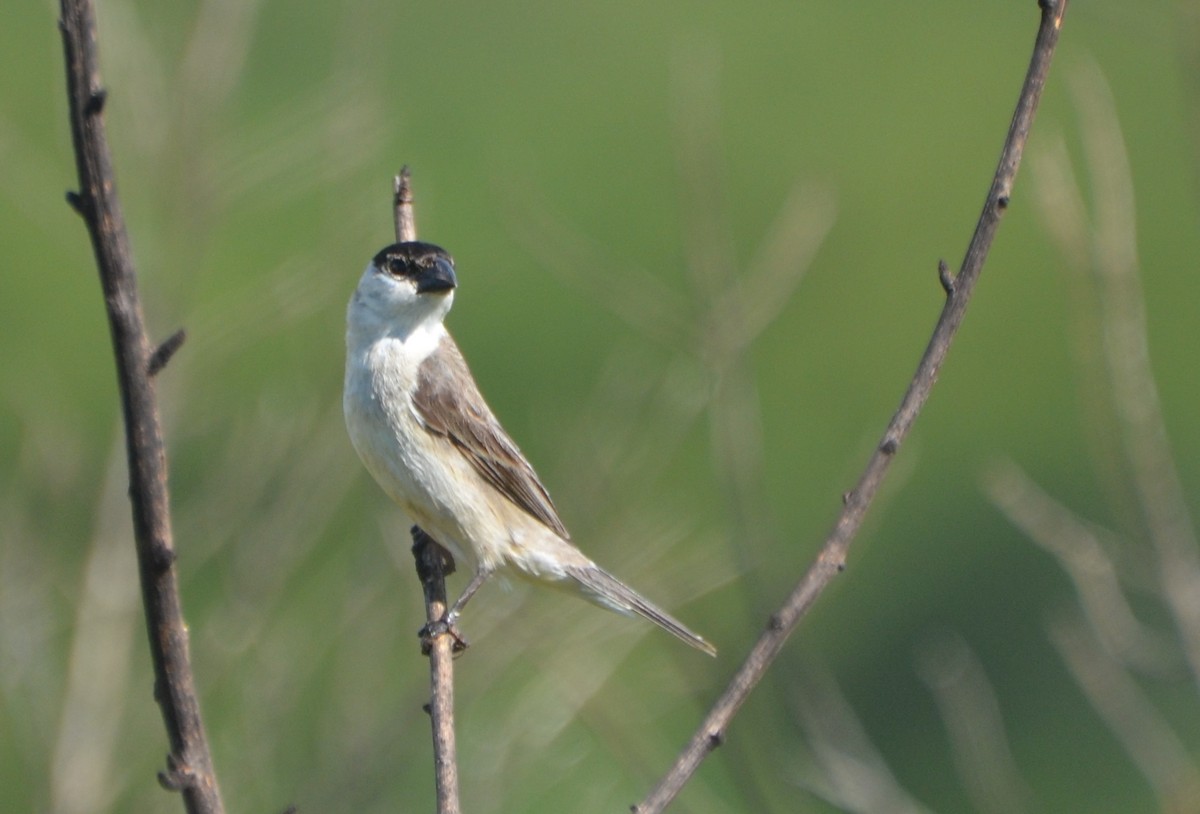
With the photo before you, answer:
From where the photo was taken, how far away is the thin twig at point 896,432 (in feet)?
6.92

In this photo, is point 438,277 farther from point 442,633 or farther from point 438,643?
point 438,643

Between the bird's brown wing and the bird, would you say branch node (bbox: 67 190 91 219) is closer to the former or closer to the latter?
the bird

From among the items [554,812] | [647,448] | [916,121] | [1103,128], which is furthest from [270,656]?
[916,121]

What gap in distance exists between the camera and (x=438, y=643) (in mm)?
3090

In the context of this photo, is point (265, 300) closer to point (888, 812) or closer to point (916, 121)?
point (888, 812)

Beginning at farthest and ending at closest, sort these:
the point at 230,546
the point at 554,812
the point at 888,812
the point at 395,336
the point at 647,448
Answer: the point at 230,546
the point at 554,812
the point at 647,448
the point at 395,336
the point at 888,812

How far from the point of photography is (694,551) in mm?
5156

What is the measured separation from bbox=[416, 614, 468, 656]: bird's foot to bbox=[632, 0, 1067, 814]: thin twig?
111 cm

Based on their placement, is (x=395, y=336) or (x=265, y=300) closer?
(x=395, y=336)

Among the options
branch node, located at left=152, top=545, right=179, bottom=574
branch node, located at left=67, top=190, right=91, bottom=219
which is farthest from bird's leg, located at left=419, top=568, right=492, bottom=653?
branch node, located at left=67, top=190, right=91, bottom=219

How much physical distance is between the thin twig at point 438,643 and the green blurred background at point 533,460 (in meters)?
0.33

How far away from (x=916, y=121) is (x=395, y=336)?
12.2 meters

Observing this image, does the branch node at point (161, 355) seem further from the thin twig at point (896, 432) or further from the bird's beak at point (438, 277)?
the bird's beak at point (438, 277)

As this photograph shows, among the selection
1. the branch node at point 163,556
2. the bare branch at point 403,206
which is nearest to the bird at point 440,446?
the bare branch at point 403,206
